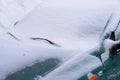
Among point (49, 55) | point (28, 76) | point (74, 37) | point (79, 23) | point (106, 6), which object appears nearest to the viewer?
point (28, 76)

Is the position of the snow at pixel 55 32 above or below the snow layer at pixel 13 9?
below

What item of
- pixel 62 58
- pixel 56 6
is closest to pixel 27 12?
pixel 56 6

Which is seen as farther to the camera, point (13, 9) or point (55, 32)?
point (13, 9)

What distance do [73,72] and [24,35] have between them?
32.1 inches

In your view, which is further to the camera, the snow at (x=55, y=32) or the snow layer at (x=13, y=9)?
the snow layer at (x=13, y=9)

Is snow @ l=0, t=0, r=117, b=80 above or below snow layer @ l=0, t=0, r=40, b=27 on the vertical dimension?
below

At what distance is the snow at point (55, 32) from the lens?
2613mm

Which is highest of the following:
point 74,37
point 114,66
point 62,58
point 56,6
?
point 56,6

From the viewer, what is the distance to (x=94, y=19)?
127 inches

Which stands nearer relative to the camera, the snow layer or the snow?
the snow

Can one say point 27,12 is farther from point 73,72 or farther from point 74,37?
point 73,72

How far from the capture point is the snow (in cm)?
261

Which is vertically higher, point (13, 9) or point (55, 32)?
point (13, 9)

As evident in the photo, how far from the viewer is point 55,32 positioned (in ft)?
10.0
